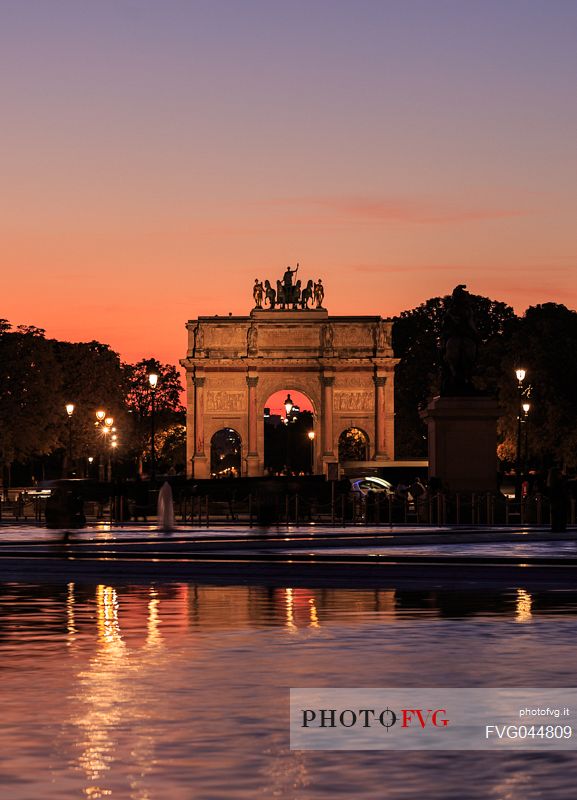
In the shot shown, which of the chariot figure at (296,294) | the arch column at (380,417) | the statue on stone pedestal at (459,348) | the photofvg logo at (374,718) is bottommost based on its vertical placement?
the photofvg logo at (374,718)

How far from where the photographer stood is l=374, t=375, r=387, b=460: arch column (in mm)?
151087

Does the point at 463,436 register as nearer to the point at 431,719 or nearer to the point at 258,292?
the point at 431,719

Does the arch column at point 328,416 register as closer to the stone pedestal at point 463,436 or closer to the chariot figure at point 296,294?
the chariot figure at point 296,294

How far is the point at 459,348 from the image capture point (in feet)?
163

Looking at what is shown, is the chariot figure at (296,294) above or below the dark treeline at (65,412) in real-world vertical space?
above

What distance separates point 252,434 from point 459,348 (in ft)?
340

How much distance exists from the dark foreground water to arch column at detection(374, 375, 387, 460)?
126 metres

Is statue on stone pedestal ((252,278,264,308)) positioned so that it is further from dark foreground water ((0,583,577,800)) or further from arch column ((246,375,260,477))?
dark foreground water ((0,583,577,800))

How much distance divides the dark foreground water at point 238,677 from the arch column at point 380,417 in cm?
12607

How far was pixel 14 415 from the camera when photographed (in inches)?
4663

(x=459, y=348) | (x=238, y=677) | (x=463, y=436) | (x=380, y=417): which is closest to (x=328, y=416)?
(x=380, y=417)

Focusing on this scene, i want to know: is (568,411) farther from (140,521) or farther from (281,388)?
(281,388)

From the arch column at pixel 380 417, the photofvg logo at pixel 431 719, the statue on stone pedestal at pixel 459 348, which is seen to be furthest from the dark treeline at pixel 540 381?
the photofvg logo at pixel 431 719

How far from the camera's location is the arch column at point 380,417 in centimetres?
15109
